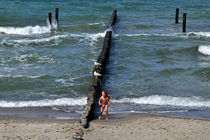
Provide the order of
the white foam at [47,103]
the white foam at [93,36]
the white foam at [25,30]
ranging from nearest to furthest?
the white foam at [47,103] < the white foam at [93,36] < the white foam at [25,30]

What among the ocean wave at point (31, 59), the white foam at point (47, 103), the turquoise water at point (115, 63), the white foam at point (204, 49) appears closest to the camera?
the white foam at point (47, 103)

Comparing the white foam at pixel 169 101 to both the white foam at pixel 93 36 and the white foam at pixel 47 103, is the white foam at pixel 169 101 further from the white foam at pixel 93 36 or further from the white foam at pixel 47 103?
the white foam at pixel 93 36

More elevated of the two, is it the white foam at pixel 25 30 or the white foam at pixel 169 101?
the white foam at pixel 25 30

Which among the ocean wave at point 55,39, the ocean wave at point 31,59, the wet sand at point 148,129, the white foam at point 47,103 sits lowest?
the wet sand at point 148,129

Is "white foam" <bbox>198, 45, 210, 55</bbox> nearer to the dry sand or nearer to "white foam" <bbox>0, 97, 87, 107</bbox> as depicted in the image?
"white foam" <bbox>0, 97, 87, 107</bbox>

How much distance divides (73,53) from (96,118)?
28.1ft

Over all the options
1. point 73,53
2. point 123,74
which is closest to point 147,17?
point 73,53

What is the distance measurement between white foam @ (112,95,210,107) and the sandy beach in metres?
1.49

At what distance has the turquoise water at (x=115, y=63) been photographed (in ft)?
41.4

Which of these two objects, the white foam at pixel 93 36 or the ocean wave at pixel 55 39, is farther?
the white foam at pixel 93 36

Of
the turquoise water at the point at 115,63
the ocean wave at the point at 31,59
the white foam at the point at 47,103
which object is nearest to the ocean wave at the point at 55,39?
the turquoise water at the point at 115,63

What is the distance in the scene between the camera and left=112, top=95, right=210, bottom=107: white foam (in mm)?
12344

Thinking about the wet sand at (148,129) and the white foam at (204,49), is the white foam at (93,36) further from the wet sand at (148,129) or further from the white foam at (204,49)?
the wet sand at (148,129)

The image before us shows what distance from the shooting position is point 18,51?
19359 millimetres
